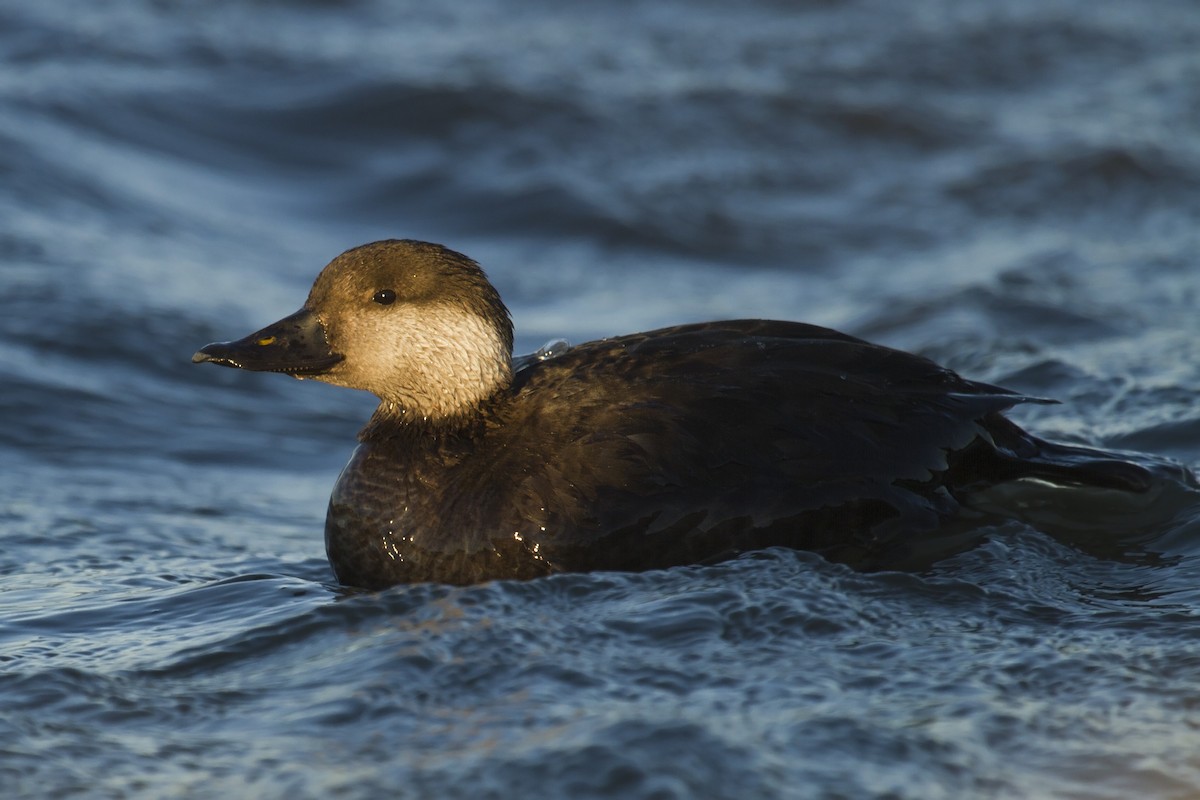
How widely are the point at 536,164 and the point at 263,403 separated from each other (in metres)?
3.80

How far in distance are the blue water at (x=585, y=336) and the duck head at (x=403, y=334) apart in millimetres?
669

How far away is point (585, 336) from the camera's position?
8.10m

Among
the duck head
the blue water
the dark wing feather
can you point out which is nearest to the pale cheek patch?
the duck head

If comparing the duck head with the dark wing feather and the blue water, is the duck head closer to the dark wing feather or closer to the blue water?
the dark wing feather

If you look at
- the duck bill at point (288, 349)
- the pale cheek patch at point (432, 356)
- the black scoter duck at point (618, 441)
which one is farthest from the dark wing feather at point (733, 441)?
the duck bill at point (288, 349)

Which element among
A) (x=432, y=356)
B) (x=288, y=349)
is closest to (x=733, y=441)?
(x=432, y=356)

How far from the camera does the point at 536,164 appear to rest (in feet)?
35.0

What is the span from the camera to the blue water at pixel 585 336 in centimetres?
360

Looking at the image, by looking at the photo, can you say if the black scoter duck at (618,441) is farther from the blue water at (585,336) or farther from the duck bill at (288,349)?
the blue water at (585,336)

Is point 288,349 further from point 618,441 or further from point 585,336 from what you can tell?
point 585,336

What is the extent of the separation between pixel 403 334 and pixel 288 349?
36 centimetres

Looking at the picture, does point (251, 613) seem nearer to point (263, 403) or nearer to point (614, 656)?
point (614, 656)

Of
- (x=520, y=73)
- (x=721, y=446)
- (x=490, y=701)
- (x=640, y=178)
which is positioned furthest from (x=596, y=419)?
(x=520, y=73)

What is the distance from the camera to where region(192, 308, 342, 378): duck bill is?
490 centimetres
